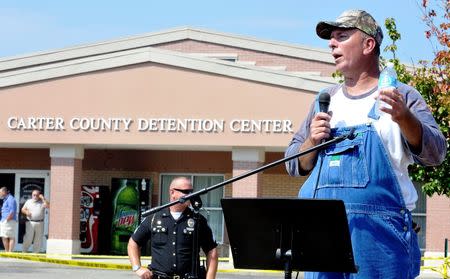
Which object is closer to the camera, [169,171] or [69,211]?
[69,211]

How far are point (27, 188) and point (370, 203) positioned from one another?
3219cm

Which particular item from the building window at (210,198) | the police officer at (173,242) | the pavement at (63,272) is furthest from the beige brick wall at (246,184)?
the police officer at (173,242)

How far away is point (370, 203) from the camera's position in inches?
196

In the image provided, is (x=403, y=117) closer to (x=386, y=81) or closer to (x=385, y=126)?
(x=386, y=81)

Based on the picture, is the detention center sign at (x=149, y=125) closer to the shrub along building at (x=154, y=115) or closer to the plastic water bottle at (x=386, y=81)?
the shrub along building at (x=154, y=115)

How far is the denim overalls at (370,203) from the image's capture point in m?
4.96

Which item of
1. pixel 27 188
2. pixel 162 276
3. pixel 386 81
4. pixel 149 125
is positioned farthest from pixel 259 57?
pixel 386 81

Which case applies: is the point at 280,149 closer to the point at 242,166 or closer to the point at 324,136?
the point at 242,166

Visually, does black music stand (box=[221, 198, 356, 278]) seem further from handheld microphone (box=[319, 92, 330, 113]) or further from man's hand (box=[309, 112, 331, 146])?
handheld microphone (box=[319, 92, 330, 113])

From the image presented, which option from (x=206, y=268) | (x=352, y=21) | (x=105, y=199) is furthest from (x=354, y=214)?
(x=105, y=199)

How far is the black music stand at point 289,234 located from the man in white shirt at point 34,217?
27101mm

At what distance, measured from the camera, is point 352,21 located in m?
5.25

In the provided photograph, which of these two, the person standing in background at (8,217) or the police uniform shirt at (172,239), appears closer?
the police uniform shirt at (172,239)

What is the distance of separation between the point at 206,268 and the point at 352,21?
5864mm
